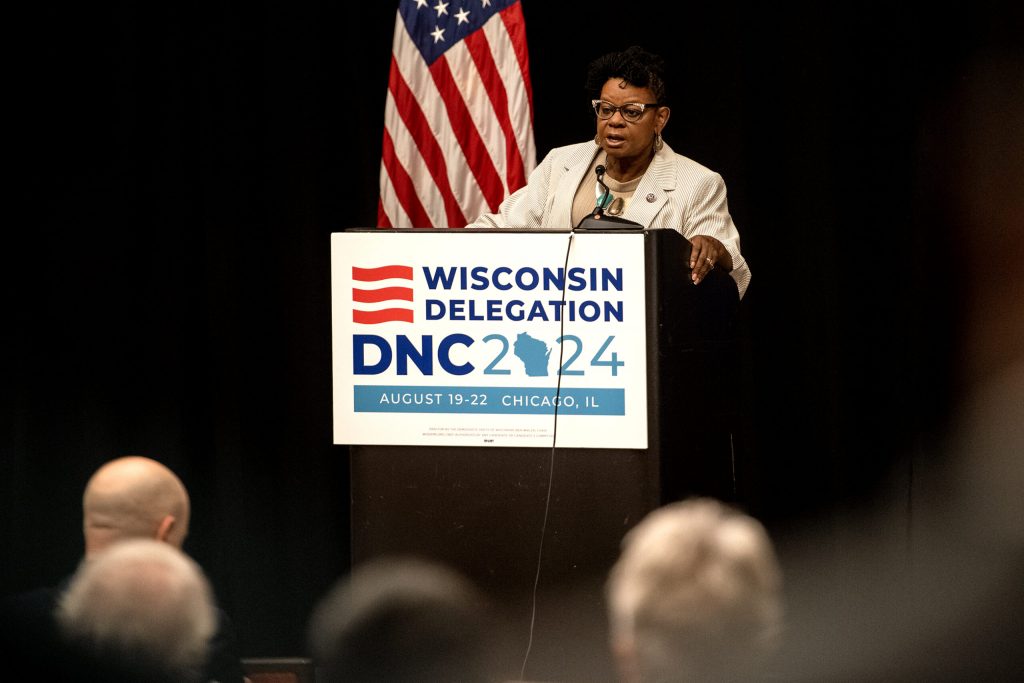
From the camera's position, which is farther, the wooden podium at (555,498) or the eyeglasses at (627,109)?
the eyeglasses at (627,109)

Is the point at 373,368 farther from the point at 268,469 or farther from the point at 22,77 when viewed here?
the point at 22,77

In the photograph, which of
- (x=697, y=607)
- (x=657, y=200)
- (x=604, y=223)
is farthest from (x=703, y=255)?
(x=697, y=607)

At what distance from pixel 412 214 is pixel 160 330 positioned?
94 centimetres

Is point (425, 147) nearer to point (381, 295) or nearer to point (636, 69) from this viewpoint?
point (636, 69)

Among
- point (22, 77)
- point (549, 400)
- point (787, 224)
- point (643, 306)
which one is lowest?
point (549, 400)

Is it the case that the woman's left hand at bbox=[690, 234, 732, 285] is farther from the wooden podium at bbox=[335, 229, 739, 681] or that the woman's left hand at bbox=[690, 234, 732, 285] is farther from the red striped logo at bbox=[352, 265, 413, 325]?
the red striped logo at bbox=[352, 265, 413, 325]

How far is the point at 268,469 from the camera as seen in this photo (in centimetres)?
487

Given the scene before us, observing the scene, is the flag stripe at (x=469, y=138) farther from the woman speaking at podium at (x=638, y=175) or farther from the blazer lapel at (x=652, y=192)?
the blazer lapel at (x=652, y=192)

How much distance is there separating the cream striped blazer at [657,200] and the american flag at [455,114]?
77cm

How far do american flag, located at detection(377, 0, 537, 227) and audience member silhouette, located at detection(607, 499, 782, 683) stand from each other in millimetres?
3035

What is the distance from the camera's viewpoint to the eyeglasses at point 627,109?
11.8 feet

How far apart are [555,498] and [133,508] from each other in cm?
117

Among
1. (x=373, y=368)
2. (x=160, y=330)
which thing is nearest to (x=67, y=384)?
(x=160, y=330)

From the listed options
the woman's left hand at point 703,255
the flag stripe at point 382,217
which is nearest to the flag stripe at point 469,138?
the flag stripe at point 382,217
